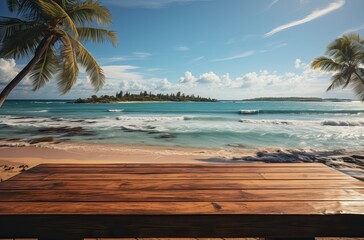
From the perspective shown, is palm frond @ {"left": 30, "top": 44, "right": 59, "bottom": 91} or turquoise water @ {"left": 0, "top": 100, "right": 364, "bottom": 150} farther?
turquoise water @ {"left": 0, "top": 100, "right": 364, "bottom": 150}

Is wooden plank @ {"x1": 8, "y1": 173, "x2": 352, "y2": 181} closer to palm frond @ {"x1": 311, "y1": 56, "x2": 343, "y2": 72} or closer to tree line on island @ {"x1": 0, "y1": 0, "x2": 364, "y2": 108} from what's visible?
tree line on island @ {"x1": 0, "y1": 0, "x2": 364, "y2": 108}

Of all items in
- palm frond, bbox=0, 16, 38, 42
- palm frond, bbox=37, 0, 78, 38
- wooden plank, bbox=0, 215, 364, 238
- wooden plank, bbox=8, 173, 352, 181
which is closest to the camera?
wooden plank, bbox=0, 215, 364, 238

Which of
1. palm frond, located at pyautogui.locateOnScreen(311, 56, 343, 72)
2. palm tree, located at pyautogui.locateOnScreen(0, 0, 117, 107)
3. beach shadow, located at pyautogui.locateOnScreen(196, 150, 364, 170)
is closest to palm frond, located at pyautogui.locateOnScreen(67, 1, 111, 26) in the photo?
palm tree, located at pyautogui.locateOnScreen(0, 0, 117, 107)

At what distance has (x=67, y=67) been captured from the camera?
7566mm

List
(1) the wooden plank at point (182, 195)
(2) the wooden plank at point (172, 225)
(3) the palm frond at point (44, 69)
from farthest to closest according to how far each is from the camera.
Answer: (3) the palm frond at point (44, 69)
(1) the wooden plank at point (182, 195)
(2) the wooden plank at point (172, 225)

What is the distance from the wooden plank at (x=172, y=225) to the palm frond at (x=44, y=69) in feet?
27.4

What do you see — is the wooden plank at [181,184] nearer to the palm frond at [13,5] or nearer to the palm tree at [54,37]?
the palm tree at [54,37]

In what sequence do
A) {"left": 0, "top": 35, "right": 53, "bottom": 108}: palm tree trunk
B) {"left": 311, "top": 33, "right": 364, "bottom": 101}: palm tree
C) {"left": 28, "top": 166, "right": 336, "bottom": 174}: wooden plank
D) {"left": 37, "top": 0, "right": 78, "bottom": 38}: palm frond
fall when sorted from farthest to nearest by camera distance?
{"left": 311, "top": 33, "right": 364, "bottom": 101}: palm tree
{"left": 0, "top": 35, "right": 53, "bottom": 108}: palm tree trunk
{"left": 37, "top": 0, "right": 78, "bottom": 38}: palm frond
{"left": 28, "top": 166, "right": 336, "bottom": 174}: wooden plank

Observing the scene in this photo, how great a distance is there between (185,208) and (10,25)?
785 cm

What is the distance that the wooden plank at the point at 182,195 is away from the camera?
133cm

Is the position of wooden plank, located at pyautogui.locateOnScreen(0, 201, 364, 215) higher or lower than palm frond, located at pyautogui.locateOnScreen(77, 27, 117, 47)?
lower

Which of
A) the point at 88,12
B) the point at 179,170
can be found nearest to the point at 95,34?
the point at 88,12

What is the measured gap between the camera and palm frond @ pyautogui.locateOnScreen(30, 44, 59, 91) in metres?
8.02

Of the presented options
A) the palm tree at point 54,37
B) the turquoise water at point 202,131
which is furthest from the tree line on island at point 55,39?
the turquoise water at point 202,131
